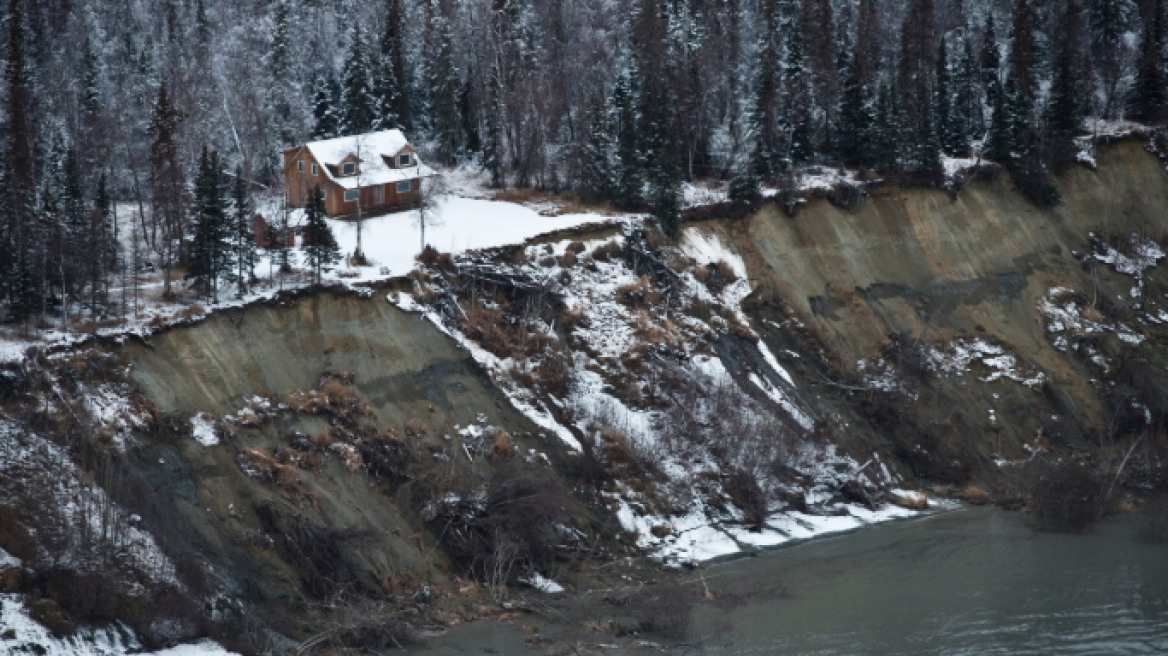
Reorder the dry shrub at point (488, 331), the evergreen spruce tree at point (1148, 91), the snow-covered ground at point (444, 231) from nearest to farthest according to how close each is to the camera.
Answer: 1. the dry shrub at point (488, 331)
2. the snow-covered ground at point (444, 231)
3. the evergreen spruce tree at point (1148, 91)

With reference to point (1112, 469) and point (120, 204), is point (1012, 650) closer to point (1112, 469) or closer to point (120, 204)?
point (1112, 469)

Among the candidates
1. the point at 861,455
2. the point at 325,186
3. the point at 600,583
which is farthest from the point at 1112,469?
the point at 325,186

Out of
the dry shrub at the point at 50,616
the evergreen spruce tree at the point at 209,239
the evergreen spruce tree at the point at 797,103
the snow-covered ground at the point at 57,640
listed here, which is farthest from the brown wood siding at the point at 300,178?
the dry shrub at the point at 50,616

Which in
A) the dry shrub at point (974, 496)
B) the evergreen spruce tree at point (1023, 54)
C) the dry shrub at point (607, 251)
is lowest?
the dry shrub at point (974, 496)

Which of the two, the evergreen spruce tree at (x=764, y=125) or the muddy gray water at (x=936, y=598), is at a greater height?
the evergreen spruce tree at (x=764, y=125)

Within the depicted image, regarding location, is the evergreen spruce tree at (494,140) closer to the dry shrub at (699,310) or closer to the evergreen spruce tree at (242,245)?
the dry shrub at (699,310)

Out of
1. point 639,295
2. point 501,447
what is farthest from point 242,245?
point 639,295

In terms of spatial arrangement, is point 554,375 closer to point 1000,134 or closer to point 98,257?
point 98,257
